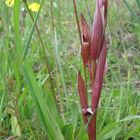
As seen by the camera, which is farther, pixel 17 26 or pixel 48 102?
pixel 48 102

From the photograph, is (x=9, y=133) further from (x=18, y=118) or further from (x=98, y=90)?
(x=98, y=90)

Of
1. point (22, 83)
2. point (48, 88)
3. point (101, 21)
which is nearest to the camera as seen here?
point (101, 21)

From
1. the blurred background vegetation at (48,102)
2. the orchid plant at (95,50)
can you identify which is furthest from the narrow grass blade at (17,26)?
the orchid plant at (95,50)

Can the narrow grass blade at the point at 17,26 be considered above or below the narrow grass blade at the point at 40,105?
above

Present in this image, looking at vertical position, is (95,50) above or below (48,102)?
above

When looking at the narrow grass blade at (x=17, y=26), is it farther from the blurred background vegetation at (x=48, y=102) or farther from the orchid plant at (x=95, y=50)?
the orchid plant at (x=95, y=50)

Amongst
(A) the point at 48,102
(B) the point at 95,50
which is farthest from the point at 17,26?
(A) the point at 48,102

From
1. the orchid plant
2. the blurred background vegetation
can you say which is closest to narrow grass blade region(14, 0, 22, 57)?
the blurred background vegetation

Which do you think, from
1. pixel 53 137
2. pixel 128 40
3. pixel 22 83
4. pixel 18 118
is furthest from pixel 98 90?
pixel 128 40

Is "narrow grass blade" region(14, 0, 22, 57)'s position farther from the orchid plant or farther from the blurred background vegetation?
the orchid plant

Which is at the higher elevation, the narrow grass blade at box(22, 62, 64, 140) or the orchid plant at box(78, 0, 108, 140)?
the orchid plant at box(78, 0, 108, 140)

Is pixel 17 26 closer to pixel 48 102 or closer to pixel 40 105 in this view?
pixel 40 105
